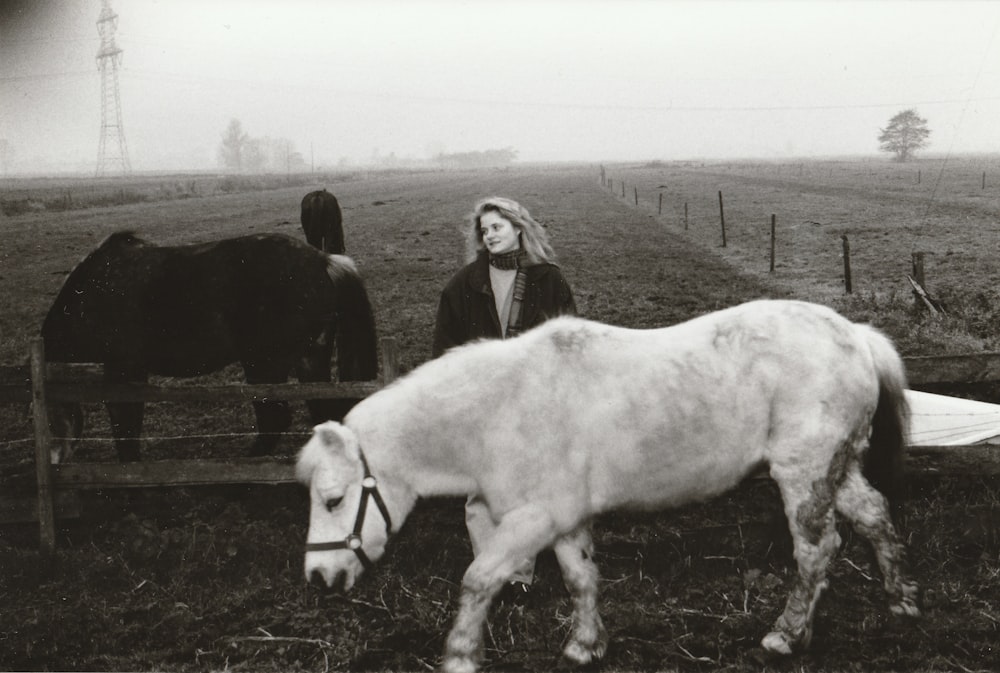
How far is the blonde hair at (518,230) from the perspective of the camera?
14.4ft

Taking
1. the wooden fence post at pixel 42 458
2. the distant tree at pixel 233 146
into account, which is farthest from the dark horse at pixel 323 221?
the distant tree at pixel 233 146

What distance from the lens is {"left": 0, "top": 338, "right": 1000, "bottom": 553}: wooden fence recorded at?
4.89m

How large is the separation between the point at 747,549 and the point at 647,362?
6.14 ft

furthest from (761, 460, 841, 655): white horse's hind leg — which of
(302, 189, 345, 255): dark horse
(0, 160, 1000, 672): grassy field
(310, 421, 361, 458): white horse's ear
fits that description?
(302, 189, 345, 255): dark horse

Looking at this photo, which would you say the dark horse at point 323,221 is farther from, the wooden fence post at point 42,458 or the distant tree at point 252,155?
the distant tree at point 252,155

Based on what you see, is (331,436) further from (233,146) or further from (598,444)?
(233,146)

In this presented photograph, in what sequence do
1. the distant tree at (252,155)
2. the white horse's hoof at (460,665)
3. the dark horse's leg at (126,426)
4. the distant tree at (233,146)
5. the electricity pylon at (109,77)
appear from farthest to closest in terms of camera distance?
the distant tree at (252,155) < the distant tree at (233,146) < the electricity pylon at (109,77) < the dark horse's leg at (126,426) < the white horse's hoof at (460,665)

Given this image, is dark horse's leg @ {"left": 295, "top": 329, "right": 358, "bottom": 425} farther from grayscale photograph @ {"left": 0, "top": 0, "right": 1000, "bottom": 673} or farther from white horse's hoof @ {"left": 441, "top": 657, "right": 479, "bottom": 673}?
white horse's hoof @ {"left": 441, "top": 657, "right": 479, "bottom": 673}

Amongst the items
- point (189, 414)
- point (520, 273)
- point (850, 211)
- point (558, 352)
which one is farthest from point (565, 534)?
point (850, 211)

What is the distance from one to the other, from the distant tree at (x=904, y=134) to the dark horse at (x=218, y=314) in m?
32.9

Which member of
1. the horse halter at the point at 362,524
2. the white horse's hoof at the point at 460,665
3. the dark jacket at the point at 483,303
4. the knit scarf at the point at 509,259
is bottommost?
the white horse's hoof at the point at 460,665

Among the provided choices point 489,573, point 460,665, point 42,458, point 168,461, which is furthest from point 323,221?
point 460,665

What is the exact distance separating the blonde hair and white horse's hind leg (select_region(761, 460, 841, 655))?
1929 mm

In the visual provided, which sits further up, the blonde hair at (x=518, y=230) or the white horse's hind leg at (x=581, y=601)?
the blonde hair at (x=518, y=230)
